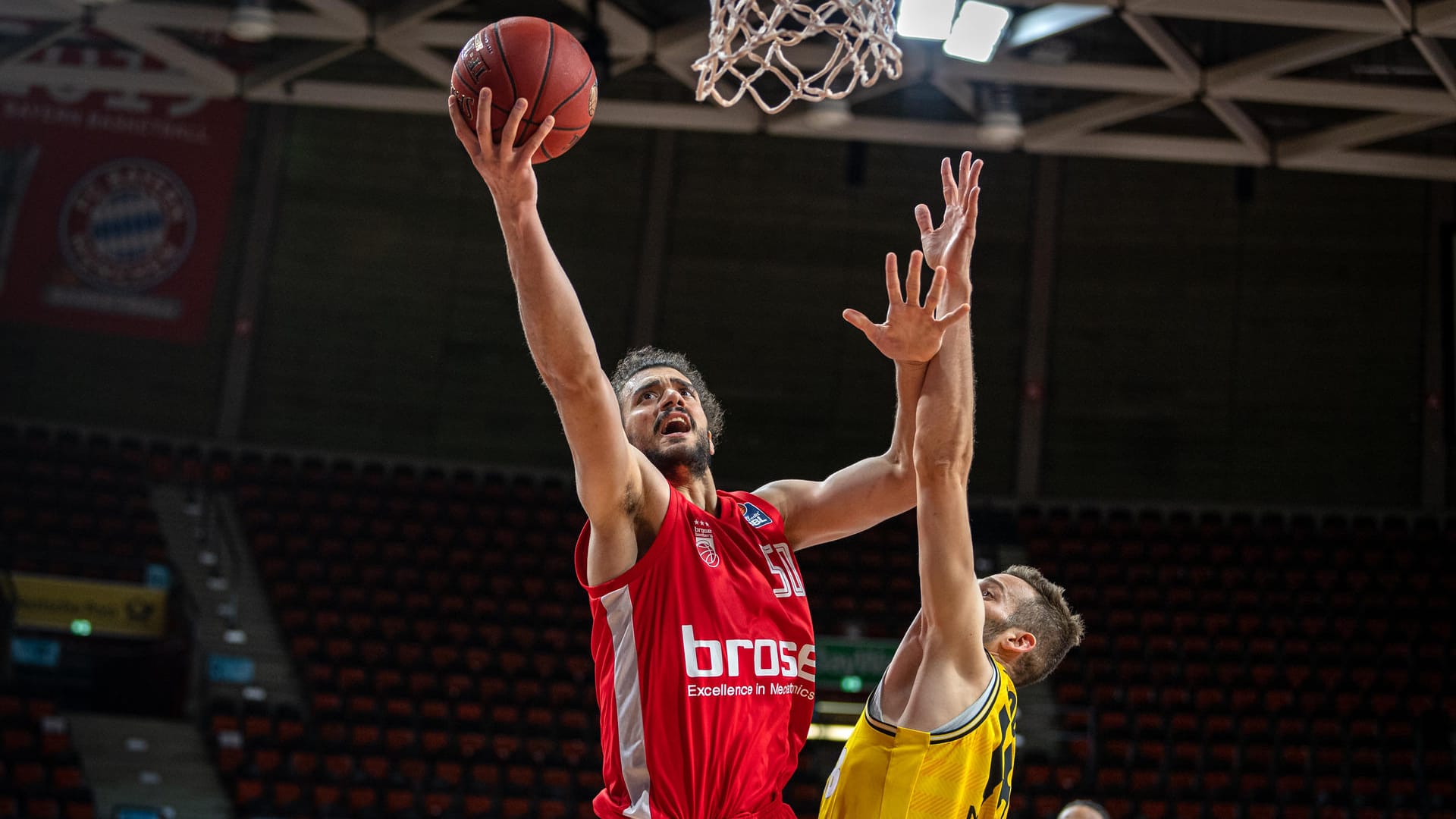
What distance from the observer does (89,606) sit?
44.8ft

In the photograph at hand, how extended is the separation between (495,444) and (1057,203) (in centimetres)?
802

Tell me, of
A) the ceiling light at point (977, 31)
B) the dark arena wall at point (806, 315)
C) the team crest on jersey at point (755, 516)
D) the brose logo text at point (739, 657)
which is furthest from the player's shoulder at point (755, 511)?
the dark arena wall at point (806, 315)

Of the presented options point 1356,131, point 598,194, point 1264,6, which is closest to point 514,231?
point 1264,6

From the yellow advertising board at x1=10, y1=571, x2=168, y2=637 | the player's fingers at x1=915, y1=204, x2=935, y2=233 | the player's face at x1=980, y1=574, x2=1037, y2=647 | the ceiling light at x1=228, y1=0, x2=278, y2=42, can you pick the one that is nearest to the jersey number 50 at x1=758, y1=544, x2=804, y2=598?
the player's face at x1=980, y1=574, x2=1037, y2=647

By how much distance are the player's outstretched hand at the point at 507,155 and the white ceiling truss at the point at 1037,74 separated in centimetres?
956

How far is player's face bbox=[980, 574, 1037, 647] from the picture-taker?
3225mm

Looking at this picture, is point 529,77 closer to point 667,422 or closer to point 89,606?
point 667,422

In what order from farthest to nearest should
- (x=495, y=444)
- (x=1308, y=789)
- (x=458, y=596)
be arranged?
(x=495, y=444)
(x=458, y=596)
(x=1308, y=789)

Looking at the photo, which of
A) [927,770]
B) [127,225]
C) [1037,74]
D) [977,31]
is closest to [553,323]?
[927,770]

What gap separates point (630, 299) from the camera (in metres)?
17.9

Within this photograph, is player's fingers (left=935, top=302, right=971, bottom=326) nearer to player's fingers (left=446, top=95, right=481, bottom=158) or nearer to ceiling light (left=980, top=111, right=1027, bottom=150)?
player's fingers (left=446, top=95, right=481, bottom=158)

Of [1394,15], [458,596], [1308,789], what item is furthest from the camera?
[458,596]

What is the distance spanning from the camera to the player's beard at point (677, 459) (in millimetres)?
3154

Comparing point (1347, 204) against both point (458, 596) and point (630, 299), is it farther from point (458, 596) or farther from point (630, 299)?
point (458, 596)
